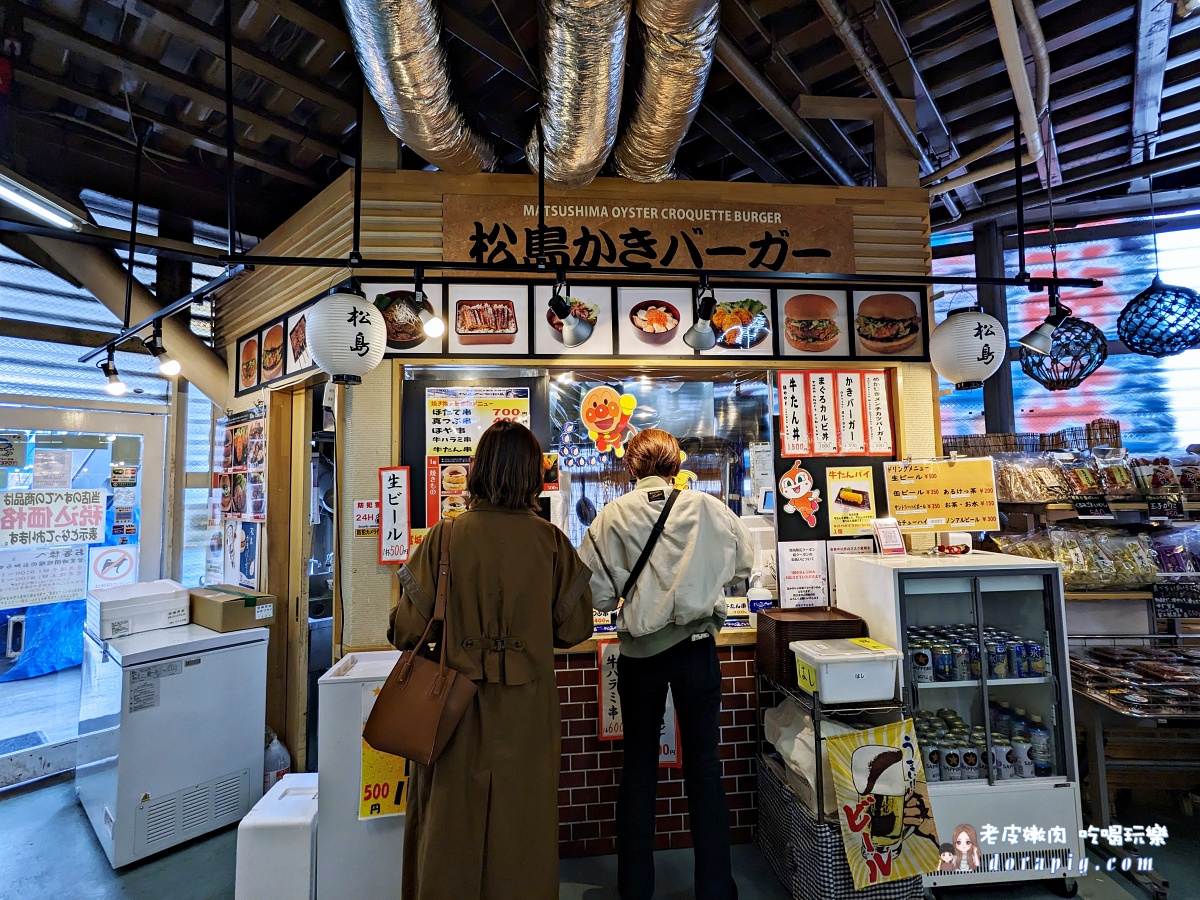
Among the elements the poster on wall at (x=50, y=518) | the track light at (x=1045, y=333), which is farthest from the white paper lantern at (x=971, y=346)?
the poster on wall at (x=50, y=518)

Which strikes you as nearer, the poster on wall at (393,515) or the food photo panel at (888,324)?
the poster on wall at (393,515)

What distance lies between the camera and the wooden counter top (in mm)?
3143

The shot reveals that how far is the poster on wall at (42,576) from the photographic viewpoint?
12.6 feet

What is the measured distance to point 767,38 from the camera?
124 inches

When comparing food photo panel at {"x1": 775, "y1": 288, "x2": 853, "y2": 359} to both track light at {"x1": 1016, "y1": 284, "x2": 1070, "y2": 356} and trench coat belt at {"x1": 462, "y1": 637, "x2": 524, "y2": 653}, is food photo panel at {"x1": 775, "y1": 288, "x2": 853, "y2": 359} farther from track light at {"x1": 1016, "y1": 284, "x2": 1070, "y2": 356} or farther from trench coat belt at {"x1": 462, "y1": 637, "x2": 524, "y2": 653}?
trench coat belt at {"x1": 462, "y1": 637, "x2": 524, "y2": 653}

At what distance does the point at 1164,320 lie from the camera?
380cm

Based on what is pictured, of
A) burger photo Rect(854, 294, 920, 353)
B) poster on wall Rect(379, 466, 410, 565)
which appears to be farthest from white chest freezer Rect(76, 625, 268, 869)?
burger photo Rect(854, 294, 920, 353)

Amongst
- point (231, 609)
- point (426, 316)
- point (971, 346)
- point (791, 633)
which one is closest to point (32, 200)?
point (426, 316)

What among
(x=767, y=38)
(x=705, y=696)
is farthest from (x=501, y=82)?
(x=705, y=696)

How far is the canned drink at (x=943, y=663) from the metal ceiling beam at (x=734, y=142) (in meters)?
3.06

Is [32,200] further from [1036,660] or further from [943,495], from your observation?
[1036,660]

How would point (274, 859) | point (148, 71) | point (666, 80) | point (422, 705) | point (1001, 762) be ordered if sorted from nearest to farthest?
point (422, 705), point (274, 859), point (666, 80), point (1001, 762), point (148, 71)

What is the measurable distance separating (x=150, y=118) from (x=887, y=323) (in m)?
4.61

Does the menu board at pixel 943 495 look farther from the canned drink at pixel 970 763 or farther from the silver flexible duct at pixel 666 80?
the silver flexible duct at pixel 666 80
